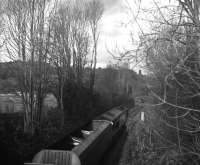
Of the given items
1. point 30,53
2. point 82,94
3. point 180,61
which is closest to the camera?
point 180,61

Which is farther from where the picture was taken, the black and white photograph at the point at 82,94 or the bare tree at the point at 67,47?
the bare tree at the point at 67,47

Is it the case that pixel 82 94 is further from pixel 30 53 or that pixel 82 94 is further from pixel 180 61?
pixel 180 61

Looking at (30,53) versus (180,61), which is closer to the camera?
(180,61)

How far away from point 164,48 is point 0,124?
856cm

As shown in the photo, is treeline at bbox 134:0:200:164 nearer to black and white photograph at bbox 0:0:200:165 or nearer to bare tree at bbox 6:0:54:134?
black and white photograph at bbox 0:0:200:165

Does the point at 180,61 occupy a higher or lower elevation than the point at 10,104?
higher

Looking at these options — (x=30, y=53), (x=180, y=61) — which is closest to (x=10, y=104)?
(x=30, y=53)

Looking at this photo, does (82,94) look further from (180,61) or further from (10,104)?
(180,61)

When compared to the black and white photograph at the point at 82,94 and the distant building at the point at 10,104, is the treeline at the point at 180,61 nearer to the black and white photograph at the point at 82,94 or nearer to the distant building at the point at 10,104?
the black and white photograph at the point at 82,94

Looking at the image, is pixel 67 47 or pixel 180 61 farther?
pixel 67 47

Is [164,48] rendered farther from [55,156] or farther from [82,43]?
[82,43]

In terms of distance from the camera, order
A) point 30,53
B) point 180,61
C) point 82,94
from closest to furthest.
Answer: point 180,61 < point 30,53 < point 82,94

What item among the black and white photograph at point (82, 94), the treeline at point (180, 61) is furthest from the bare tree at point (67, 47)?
the treeline at point (180, 61)

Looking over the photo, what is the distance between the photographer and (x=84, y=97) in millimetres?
19547
